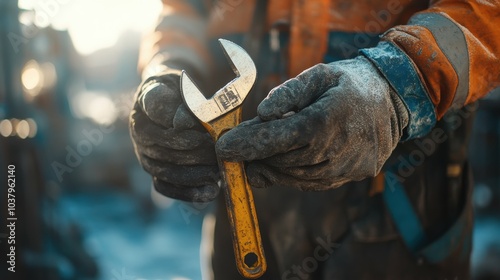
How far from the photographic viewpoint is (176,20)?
78.2 inches

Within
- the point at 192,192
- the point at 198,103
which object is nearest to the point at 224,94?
the point at 198,103

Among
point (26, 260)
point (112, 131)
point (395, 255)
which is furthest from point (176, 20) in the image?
point (112, 131)

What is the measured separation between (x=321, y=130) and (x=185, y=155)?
17.3 inches

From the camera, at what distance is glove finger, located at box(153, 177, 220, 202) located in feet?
4.77

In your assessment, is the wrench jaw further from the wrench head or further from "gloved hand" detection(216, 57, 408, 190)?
"gloved hand" detection(216, 57, 408, 190)

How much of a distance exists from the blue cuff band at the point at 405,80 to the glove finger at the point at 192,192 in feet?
1.74

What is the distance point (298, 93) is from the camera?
1.18 meters

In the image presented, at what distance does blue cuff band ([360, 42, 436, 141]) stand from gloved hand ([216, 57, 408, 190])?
3 centimetres

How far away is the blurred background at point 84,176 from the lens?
3672 mm

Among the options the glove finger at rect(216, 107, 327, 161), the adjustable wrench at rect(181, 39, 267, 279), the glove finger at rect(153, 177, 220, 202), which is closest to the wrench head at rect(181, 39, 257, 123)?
the adjustable wrench at rect(181, 39, 267, 279)

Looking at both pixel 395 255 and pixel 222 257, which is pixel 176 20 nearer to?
pixel 222 257

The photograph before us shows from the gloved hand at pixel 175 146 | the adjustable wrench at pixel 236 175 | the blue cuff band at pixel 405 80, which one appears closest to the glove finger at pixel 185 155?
the gloved hand at pixel 175 146

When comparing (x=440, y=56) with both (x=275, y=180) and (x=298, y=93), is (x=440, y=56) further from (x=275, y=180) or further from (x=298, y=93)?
(x=275, y=180)

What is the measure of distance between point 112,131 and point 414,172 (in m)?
7.47
